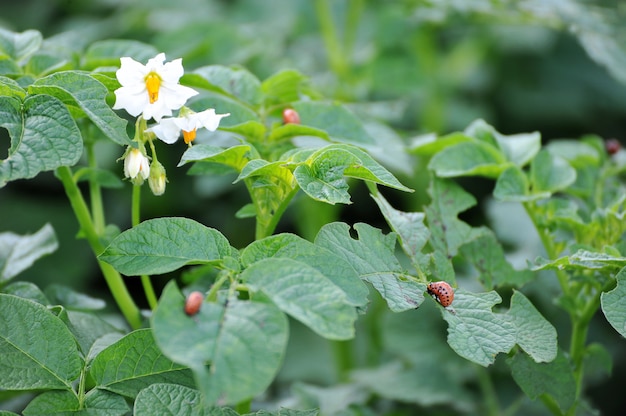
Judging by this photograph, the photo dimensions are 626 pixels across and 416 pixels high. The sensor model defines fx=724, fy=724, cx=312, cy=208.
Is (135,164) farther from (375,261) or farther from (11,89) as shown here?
(375,261)

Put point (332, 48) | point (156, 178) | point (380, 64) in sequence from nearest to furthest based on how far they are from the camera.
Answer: point (156, 178), point (332, 48), point (380, 64)

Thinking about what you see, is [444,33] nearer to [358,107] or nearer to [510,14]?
[510,14]

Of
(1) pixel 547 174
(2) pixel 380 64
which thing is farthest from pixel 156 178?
(2) pixel 380 64

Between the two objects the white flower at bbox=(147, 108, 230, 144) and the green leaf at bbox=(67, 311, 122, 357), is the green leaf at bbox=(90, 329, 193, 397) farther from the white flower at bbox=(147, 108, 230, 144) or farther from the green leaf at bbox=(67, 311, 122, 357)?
the white flower at bbox=(147, 108, 230, 144)

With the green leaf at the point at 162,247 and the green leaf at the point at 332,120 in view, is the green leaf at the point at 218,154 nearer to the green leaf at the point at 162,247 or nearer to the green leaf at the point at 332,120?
the green leaf at the point at 162,247

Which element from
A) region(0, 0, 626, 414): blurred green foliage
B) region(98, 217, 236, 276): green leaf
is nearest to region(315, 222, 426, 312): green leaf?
region(98, 217, 236, 276): green leaf
